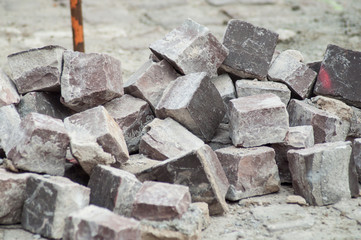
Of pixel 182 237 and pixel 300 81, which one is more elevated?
pixel 300 81

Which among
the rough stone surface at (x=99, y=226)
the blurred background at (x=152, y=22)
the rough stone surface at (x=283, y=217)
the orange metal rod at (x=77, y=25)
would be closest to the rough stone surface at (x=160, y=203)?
the rough stone surface at (x=99, y=226)

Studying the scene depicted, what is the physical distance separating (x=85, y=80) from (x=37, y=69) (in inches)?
14.0

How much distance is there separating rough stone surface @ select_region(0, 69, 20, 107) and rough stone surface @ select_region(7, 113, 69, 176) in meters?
0.48

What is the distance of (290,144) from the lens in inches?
127

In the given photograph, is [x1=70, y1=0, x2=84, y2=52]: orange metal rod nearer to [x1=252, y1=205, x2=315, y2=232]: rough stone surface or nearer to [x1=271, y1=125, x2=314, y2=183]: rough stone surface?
[x1=271, y1=125, x2=314, y2=183]: rough stone surface

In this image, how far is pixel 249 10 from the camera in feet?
23.5

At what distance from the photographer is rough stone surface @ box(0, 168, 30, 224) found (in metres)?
2.70

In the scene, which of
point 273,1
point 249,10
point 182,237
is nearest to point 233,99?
point 182,237

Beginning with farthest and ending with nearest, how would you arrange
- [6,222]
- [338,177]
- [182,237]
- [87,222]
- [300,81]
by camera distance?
[300,81], [338,177], [6,222], [182,237], [87,222]

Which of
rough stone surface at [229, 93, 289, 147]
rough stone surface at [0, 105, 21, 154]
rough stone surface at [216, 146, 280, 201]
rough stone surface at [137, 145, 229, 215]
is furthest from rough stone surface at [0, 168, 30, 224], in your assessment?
rough stone surface at [229, 93, 289, 147]

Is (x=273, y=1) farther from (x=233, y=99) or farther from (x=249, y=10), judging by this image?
(x=233, y=99)

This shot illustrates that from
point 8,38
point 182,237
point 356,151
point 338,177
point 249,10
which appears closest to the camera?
point 182,237

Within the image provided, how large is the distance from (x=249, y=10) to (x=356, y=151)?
4286 mm

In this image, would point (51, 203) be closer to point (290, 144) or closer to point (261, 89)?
point (290, 144)
